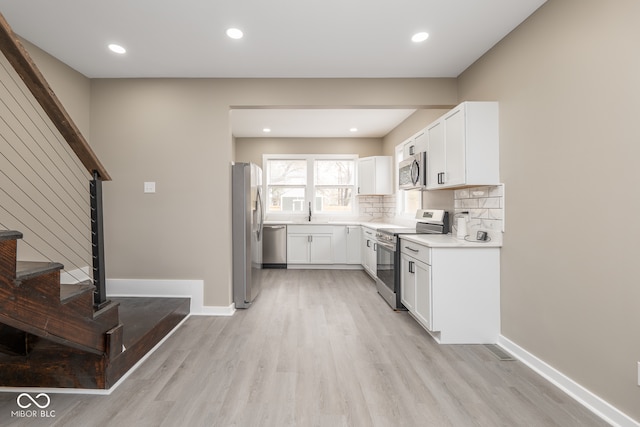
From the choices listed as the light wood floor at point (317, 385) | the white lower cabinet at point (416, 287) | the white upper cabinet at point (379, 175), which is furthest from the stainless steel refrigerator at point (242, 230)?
the white upper cabinet at point (379, 175)

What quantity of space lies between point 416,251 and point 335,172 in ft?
11.5

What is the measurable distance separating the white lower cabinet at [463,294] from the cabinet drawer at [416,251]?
26 millimetres

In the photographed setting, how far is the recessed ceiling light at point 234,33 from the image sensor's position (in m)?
2.37

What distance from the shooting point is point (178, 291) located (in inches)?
128

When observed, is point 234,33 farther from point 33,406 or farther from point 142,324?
point 33,406

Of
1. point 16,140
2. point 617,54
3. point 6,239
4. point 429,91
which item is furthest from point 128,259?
point 617,54

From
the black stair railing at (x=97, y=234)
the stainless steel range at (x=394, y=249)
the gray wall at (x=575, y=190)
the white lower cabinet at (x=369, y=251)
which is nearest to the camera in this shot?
the gray wall at (x=575, y=190)

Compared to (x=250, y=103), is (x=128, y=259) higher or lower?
lower

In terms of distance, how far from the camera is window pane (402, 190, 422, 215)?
4.38 m

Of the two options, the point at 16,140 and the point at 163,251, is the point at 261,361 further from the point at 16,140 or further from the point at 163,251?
the point at 16,140

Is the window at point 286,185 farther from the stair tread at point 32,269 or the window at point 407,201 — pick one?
the stair tread at point 32,269

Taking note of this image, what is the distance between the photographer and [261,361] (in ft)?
7.43

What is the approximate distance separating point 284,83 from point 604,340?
Result: 10.8 feet

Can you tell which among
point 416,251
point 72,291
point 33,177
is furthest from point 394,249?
point 33,177
